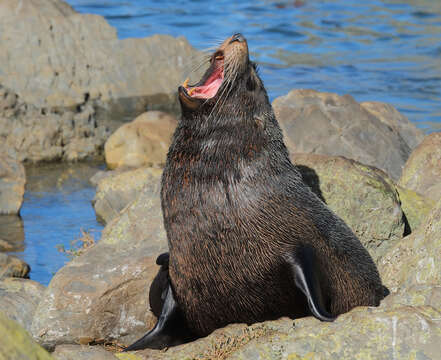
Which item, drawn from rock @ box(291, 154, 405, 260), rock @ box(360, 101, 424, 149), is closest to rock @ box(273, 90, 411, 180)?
rock @ box(360, 101, 424, 149)

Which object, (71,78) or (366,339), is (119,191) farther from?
(366,339)

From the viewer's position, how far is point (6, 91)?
43.0 feet

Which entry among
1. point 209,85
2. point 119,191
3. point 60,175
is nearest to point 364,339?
point 209,85

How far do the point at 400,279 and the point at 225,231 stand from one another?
5.97ft

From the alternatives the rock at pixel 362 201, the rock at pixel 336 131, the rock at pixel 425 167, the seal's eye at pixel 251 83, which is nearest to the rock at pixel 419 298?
the seal's eye at pixel 251 83

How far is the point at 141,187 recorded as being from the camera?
10.2 m

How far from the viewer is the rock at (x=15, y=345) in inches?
127

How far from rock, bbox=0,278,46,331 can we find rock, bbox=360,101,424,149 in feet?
19.3

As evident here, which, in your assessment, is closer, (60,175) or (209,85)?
(209,85)

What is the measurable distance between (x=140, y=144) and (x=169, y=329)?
7110mm

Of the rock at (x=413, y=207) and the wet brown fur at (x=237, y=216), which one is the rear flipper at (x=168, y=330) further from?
the rock at (x=413, y=207)

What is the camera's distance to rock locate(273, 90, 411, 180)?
1001 centimetres

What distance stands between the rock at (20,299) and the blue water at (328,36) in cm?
935

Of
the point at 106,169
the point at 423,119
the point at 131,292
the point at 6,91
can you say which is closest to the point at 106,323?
the point at 131,292
